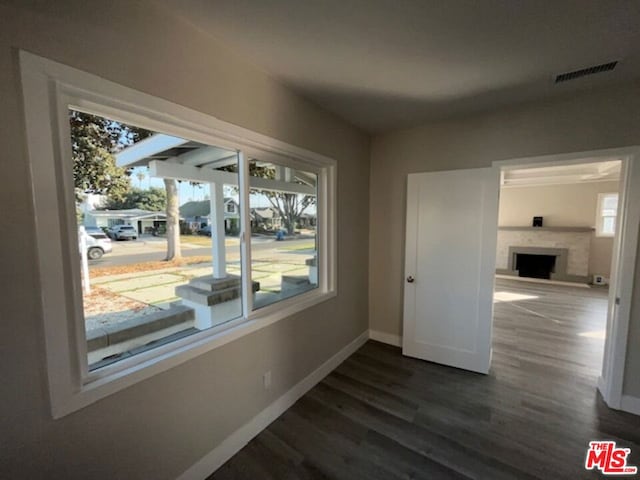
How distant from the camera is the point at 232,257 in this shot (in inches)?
76.5

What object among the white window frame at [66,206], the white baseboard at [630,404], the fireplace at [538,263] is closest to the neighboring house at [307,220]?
the white window frame at [66,206]

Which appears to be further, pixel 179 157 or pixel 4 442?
pixel 179 157

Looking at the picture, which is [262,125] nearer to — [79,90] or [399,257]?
[79,90]

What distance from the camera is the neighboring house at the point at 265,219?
2.05m

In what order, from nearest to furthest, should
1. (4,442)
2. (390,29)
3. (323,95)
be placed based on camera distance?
1. (4,442)
2. (390,29)
3. (323,95)

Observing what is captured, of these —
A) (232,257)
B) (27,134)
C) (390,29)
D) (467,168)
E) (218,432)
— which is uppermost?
(390,29)

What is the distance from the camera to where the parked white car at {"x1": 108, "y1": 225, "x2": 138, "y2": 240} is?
1384 mm

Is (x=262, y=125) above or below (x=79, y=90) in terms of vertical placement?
above

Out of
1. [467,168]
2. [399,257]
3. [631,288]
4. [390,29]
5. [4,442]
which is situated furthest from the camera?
[399,257]

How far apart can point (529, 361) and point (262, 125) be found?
3561mm

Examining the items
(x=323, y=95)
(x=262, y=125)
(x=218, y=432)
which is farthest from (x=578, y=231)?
(x=218, y=432)

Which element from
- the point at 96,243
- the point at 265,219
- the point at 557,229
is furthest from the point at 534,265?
the point at 96,243

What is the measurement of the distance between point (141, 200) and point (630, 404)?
3.85 meters

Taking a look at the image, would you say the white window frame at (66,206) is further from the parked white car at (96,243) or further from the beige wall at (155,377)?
the parked white car at (96,243)
